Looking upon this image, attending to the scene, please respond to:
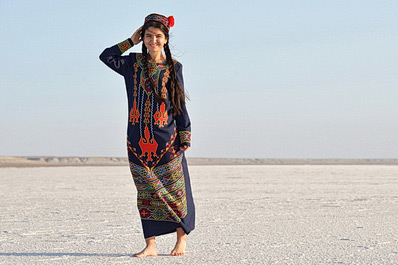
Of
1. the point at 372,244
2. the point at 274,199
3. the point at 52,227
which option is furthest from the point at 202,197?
the point at 372,244

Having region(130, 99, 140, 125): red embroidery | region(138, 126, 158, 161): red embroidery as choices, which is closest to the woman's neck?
region(130, 99, 140, 125): red embroidery

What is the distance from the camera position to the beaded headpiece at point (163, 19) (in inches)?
148

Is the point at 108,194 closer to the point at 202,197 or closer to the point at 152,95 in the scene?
the point at 202,197

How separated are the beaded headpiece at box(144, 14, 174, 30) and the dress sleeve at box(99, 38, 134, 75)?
209 millimetres

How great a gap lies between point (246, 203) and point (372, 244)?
370cm

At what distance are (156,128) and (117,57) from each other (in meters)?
0.56

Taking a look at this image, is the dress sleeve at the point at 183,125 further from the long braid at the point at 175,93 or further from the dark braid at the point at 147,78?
the dark braid at the point at 147,78

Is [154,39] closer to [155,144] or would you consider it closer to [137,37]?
[137,37]

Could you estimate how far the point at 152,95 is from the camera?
3.75 metres

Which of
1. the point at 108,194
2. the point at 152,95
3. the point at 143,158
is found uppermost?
the point at 152,95

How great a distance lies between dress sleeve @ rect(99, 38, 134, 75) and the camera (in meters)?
3.86

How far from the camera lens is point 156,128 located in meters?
3.72

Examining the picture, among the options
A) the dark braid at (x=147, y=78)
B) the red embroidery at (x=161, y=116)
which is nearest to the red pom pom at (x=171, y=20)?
the dark braid at (x=147, y=78)

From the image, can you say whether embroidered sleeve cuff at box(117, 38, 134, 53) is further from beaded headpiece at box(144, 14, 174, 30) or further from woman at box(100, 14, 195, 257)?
beaded headpiece at box(144, 14, 174, 30)
